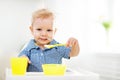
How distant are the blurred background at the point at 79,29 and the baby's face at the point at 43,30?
0.20 m

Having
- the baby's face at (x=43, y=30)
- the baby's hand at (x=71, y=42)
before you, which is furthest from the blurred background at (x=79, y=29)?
the baby's hand at (x=71, y=42)

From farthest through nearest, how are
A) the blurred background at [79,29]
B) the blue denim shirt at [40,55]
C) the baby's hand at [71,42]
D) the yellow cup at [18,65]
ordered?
the blurred background at [79,29] < the blue denim shirt at [40,55] < the baby's hand at [71,42] < the yellow cup at [18,65]

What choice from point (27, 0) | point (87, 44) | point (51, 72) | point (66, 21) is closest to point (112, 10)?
point (87, 44)

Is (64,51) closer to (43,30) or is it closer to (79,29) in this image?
(43,30)

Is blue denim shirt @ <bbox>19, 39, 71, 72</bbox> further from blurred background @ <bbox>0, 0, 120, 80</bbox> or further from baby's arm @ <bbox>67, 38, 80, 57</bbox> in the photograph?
blurred background @ <bbox>0, 0, 120, 80</bbox>

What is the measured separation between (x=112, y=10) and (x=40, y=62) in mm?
1486

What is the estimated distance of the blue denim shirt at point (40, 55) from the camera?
140 centimetres

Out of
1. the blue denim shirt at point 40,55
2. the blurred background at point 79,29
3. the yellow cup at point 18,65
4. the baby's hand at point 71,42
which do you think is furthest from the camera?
the blurred background at point 79,29

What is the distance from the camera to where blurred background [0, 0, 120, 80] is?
1.62m

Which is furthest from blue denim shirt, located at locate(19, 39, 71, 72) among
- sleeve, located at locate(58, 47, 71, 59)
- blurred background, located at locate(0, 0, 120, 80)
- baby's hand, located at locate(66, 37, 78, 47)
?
blurred background, located at locate(0, 0, 120, 80)

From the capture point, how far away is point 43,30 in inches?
55.7

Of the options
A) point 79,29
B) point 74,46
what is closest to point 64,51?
point 74,46

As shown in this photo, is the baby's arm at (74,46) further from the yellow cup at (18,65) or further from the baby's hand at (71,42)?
the yellow cup at (18,65)

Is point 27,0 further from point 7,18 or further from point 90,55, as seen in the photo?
point 90,55
